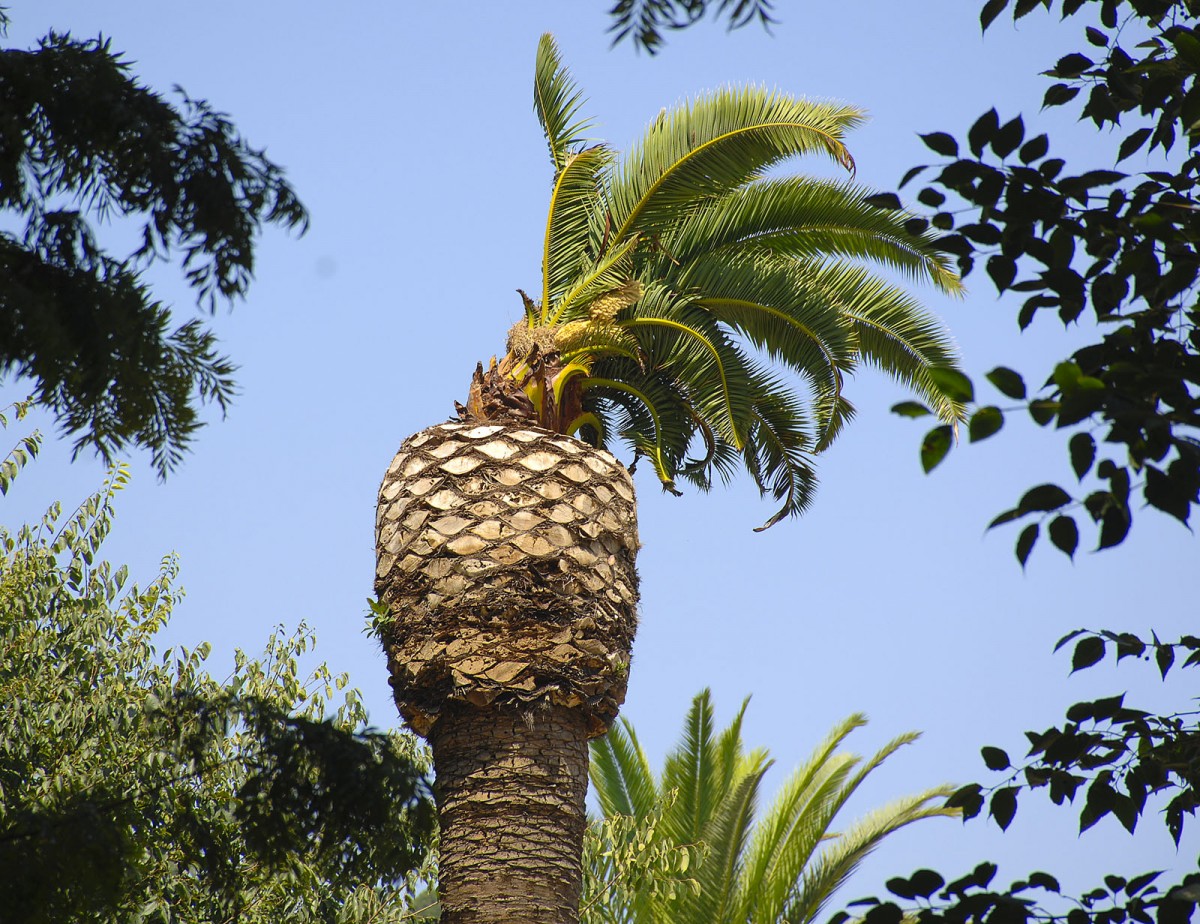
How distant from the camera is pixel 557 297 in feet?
32.1

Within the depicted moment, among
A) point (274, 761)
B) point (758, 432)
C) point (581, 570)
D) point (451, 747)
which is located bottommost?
point (274, 761)

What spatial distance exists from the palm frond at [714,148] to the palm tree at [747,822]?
4.71 metres

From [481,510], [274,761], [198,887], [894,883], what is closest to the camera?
→ [894,883]

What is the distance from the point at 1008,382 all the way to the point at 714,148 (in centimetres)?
717

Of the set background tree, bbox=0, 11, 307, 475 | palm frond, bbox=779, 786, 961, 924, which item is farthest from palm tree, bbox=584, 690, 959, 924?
background tree, bbox=0, 11, 307, 475

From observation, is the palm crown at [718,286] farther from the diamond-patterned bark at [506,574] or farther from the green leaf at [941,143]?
the green leaf at [941,143]

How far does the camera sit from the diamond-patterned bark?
7.20 meters

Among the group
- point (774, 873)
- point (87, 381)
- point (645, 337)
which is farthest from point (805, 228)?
point (87, 381)

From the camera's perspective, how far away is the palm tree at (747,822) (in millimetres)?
11758

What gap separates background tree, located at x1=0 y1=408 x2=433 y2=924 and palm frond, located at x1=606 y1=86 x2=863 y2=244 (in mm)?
4162

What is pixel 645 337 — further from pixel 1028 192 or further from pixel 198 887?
pixel 1028 192

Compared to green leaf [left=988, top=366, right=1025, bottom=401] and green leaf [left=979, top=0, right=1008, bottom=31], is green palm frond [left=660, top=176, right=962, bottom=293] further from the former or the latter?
green leaf [left=988, top=366, right=1025, bottom=401]

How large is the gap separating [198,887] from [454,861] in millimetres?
2459

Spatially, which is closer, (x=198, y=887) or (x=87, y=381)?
(x=87, y=381)
